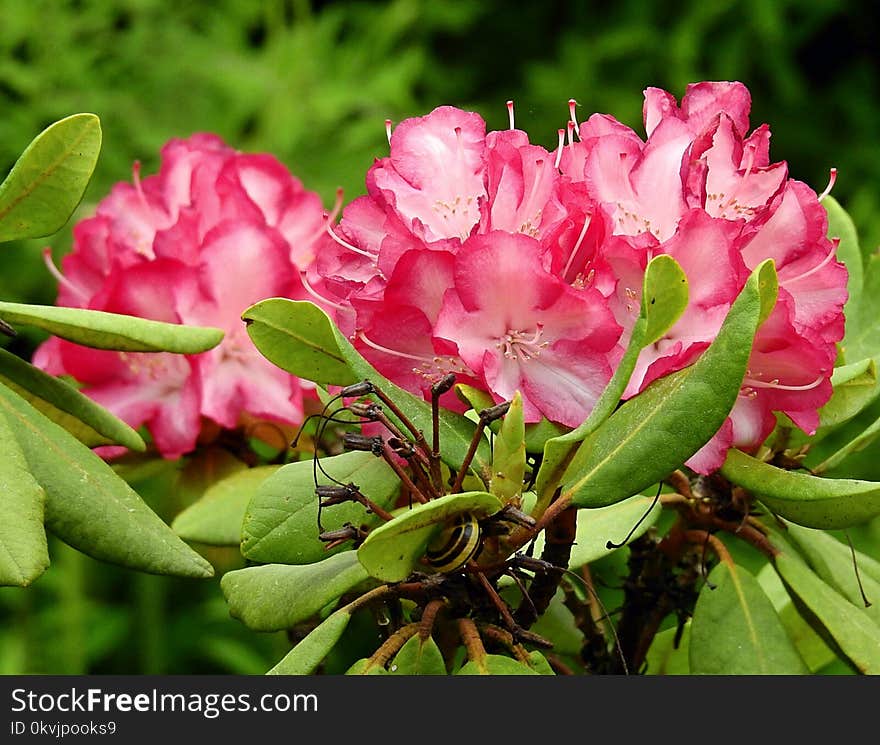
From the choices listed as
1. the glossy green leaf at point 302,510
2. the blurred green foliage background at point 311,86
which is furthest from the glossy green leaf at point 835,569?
the blurred green foliage background at point 311,86

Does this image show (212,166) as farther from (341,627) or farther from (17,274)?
(17,274)

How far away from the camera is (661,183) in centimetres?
57

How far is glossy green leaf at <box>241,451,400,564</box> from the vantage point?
0.54 metres

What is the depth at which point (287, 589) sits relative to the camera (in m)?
0.57

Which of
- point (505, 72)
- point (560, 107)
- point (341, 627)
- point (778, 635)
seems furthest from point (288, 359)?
point (505, 72)

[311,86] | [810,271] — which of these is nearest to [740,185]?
[810,271]

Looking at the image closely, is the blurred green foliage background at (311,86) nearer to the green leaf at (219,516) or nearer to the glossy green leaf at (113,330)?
the green leaf at (219,516)

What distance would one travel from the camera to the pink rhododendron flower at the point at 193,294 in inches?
30.0

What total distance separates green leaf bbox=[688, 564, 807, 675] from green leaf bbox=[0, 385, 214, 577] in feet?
0.78

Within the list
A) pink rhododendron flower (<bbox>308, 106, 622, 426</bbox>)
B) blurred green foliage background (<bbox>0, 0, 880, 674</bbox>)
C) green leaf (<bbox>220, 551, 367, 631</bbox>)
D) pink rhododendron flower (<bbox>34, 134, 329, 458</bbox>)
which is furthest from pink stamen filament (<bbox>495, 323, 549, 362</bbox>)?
blurred green foliage background (<bbox>0, 0, 880, 674</bbox>)

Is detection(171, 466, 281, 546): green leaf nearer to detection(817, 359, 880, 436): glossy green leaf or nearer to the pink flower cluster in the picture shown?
the pink flower cluster

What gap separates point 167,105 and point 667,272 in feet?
4.72

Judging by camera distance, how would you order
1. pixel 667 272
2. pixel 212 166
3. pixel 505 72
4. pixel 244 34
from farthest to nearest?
1. pixel 505 72
2. pixel 244 34
3. pixel 212 166
4. pixel 667 272

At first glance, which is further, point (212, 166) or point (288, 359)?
point (212, 166)
